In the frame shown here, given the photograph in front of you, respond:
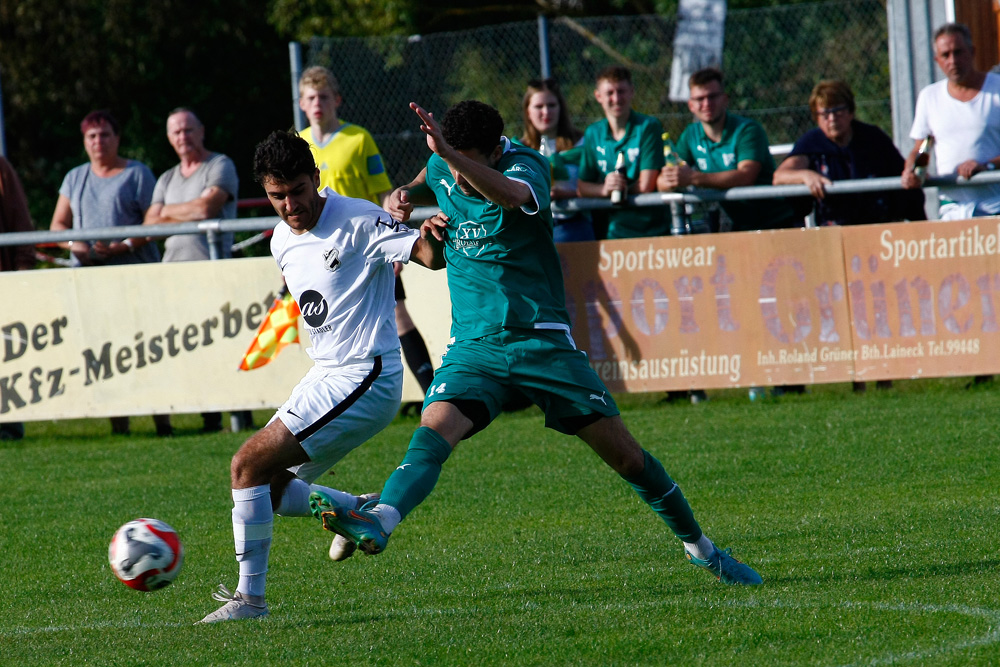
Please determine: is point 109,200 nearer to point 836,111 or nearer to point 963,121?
point 836,111

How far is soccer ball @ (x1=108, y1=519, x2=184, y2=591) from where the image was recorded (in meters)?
5.28

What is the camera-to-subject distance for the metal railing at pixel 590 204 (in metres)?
10.1

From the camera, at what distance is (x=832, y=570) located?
5.75 m

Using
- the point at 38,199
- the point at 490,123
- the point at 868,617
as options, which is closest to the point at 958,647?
the point at 868,617

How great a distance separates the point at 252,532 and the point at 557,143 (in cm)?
625

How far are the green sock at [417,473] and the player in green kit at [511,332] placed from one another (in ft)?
0.05

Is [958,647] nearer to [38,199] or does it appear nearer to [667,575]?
[667,575]

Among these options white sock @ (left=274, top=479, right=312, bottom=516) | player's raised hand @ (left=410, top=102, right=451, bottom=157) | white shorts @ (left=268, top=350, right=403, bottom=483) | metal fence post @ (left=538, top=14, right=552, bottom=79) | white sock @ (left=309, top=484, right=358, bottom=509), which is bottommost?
white sock @ (left=274, top=479, right=312, bottom=516)

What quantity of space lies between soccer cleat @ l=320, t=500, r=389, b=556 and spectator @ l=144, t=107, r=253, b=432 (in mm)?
6529

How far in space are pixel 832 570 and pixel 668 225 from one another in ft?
17.5

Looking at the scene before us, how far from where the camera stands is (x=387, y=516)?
4926 millimetres

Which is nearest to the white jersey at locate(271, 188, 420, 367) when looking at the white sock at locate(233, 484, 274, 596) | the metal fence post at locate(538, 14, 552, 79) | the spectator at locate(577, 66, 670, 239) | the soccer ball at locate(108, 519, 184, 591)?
the white sock at locate(233, 484, 274, 596)

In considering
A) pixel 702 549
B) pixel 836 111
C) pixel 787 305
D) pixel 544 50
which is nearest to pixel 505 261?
pixel 702 549

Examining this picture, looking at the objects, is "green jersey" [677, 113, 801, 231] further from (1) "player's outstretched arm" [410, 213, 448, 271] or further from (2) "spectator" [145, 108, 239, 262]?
(1) "player's outstretched arm" [410, 213, 448, 271]
